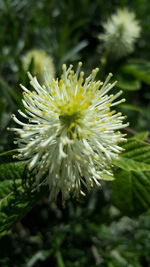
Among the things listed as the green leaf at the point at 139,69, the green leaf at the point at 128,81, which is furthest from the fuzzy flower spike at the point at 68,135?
the green leaf at the point at 139,69

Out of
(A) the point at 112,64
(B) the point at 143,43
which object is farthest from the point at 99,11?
(A) the point at 112,64

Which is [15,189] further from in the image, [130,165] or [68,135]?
[130,165]

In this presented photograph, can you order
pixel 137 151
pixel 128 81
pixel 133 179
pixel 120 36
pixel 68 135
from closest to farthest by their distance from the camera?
pixel 68 135, pixel 137 151, pixel 133 179, pixel 128 81, pixel 120 36

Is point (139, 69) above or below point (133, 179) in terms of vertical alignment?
above

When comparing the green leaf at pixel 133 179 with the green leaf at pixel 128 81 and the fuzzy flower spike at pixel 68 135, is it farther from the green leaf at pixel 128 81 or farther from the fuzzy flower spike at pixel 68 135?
the green leaf at pixel 128 81

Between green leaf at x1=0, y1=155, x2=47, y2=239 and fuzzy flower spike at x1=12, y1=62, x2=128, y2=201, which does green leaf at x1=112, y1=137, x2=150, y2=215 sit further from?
green leaf at x1=0, y1=155, x2=47, y2=239

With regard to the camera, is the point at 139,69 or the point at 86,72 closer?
the point at 86,72

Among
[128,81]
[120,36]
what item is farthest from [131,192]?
Answer: [120,36]

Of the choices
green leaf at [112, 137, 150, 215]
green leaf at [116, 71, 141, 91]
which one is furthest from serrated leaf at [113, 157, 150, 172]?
green leaf at [116, 71, 141, 91]
